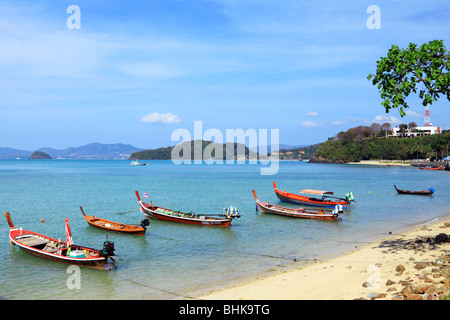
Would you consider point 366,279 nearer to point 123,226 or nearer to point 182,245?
point 182,245

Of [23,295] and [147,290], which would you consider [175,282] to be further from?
[23,295]

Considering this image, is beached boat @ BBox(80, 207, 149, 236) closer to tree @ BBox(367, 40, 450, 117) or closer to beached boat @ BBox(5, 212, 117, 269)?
beached boat @ BBox(5, 212, 117, 269)

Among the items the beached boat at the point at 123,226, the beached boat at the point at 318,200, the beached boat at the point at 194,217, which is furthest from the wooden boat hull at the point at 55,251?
the beached boat at the point at 318,200

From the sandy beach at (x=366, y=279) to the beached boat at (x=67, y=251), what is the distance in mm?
6799

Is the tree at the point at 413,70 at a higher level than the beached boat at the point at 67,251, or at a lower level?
higher

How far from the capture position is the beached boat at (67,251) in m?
20.0

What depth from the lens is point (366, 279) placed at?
Answer: 1581cm

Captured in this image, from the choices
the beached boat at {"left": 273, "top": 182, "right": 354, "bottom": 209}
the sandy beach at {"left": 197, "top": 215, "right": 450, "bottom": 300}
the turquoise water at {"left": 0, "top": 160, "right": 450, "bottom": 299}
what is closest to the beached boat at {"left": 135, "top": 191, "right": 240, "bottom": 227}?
the turquoise water at {"left": 0, "top": 160, "right": 450, "bottom": 299}

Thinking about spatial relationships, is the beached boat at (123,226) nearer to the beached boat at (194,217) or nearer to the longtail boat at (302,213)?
the beached boat at (194,217)

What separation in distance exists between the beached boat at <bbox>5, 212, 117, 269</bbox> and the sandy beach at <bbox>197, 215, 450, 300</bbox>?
6.80 metres

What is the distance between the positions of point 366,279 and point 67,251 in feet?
52.6

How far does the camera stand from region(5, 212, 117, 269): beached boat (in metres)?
20.0

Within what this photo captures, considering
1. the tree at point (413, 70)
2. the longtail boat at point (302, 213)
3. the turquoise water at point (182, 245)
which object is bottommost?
the turquoise water at point (182, 245)

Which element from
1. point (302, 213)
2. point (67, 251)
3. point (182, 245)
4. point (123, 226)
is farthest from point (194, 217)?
point (67, 251)
